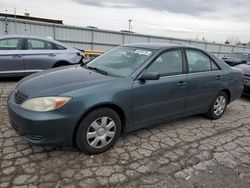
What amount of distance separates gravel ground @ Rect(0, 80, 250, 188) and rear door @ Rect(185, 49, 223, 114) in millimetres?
562

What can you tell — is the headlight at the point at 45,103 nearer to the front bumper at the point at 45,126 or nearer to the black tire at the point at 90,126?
the front bumper at the point at 45,126

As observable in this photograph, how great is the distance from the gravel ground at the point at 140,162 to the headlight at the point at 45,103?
2.28ft

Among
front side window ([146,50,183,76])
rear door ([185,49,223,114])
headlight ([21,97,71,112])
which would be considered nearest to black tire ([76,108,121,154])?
headlight ([21,97,71,112])

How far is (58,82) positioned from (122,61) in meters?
1.19

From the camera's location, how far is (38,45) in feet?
23.1

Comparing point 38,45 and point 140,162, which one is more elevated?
point 38,45

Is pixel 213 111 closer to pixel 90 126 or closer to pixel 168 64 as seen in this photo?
pixel 168 64

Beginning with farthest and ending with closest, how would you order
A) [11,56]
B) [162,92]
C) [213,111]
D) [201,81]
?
[11,56], [213,111], [201,81], [162,92]

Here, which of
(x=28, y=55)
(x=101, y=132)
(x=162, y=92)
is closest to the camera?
(x=101, y=132)

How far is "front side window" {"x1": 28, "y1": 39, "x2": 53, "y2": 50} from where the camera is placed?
22.7 ft

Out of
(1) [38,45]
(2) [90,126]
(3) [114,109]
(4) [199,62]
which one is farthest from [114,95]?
(1) [38,45]

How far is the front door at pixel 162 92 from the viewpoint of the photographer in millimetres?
3527

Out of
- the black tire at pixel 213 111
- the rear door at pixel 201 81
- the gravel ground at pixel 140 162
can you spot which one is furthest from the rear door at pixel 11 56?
the black tire at pixel 213 111

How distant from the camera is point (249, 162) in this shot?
3.40m
